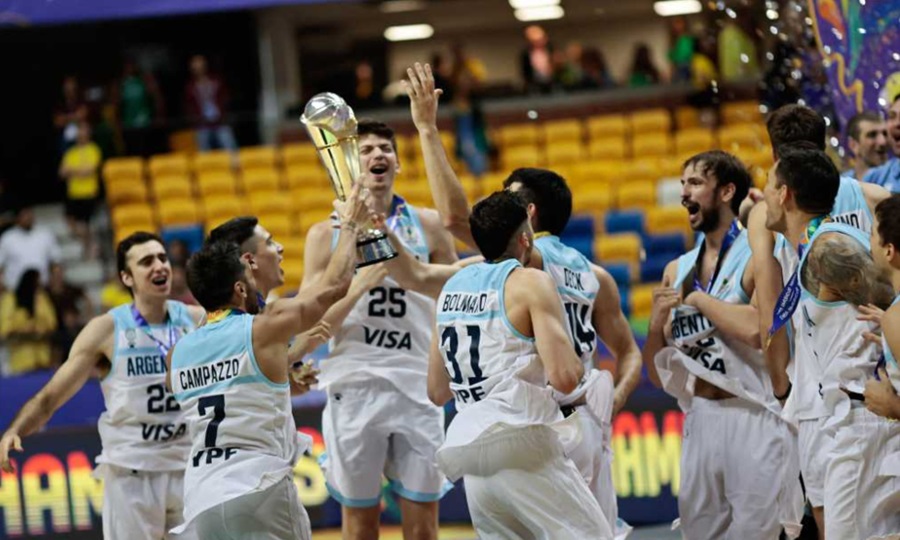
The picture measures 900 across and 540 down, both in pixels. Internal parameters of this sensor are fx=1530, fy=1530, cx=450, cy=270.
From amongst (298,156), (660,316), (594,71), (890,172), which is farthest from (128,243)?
(594,71)

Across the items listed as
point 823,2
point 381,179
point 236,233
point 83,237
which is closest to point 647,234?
point 83,237

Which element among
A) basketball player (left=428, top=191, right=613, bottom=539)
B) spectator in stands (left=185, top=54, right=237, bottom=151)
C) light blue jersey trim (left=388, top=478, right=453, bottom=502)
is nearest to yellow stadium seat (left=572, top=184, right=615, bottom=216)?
spectator in stands (left=185, top=54, right=237, bottom=151)

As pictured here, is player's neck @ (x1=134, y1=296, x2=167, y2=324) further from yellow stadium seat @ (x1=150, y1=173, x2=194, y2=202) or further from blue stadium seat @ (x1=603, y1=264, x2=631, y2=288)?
yellow stadium seat @ (x1=150, y1=173, x2=194, y2=202)

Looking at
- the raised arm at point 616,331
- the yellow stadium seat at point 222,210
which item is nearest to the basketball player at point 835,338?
the raised arm at point 616,331

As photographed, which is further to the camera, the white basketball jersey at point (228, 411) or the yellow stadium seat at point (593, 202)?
the yellow stadium seat at point (593, 202)

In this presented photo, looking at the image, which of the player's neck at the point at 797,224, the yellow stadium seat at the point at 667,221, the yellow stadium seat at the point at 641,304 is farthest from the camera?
the yellow stadium seat at the point at 667,221

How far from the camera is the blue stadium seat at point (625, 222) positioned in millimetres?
17172

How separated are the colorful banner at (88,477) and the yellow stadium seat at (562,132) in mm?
8808

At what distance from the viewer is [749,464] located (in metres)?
7.48

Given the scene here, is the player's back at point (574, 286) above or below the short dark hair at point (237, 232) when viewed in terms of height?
below

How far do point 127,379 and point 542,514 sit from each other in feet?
8.92

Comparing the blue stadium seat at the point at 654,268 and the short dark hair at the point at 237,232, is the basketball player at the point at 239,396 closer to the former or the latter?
the short dark hair at the point at 237,232

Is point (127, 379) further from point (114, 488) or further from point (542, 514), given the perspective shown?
point (542, 514)

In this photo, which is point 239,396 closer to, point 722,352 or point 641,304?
point 722,352
